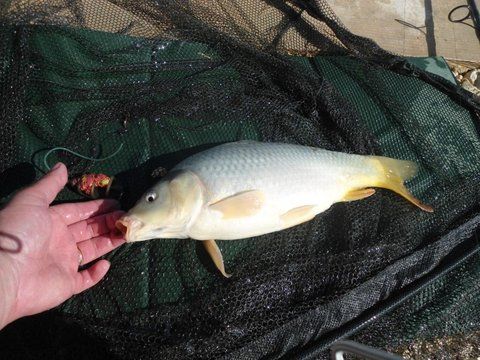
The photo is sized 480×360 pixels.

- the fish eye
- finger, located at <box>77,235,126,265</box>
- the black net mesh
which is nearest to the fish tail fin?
the black net mesh

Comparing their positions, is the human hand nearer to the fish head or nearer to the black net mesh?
the black net mesh

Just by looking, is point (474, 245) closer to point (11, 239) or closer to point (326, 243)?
point (326, 243)

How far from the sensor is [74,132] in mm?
2498

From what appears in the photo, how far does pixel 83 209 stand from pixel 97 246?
0.22 metres

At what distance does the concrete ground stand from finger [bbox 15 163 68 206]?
333 centimetres

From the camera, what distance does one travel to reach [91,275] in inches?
84.2

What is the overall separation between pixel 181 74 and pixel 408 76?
1836 millimetres

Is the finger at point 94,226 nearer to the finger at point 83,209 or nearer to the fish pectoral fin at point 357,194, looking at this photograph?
→ the finger at point 83,209

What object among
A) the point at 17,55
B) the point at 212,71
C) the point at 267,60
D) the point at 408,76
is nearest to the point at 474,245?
the point at 408,76

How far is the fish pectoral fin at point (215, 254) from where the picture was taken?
2213mm

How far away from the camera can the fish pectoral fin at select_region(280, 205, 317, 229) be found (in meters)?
2.29

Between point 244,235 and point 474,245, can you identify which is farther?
point 474,245

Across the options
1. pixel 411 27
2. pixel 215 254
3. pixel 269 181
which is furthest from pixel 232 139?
pixel 411 27

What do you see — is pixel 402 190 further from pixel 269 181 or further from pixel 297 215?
pixel 269 181
